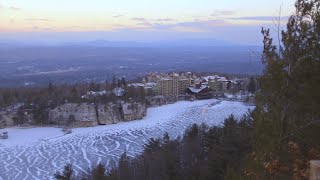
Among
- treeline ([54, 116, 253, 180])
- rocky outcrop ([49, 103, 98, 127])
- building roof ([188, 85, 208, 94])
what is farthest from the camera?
building roof ([188, 85, 208, 94])

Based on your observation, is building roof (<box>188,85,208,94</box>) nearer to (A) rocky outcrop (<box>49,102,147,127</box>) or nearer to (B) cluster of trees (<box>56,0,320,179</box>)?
(A) rocky outcrop (<box>49,102,147,127</box>)

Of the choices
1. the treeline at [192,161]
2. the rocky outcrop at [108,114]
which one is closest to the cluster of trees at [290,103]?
the treeline at [192,161]

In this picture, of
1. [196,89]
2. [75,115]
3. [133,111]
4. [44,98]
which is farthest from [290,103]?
[196,89]

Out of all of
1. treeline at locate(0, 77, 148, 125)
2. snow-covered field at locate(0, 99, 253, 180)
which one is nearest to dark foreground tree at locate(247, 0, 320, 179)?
snow-covered field at locate(0, 99, 253, 180)

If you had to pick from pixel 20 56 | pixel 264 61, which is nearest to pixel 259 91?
pixel 264 61

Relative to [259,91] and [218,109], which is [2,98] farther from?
[259,91]

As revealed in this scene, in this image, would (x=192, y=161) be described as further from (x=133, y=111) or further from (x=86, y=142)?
(x=133, y=111)
